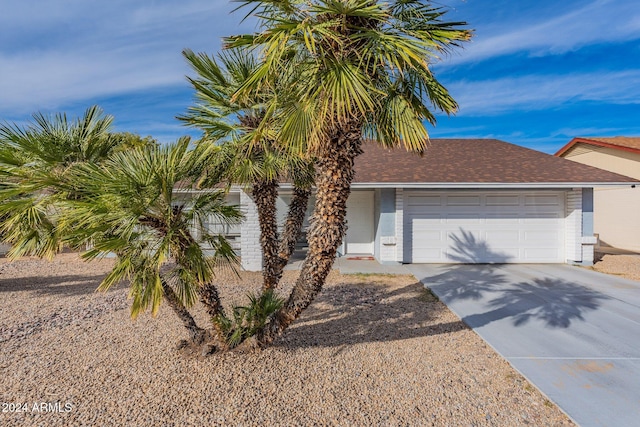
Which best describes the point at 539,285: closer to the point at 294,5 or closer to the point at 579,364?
the point at 579,364

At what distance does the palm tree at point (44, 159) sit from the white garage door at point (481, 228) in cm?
883

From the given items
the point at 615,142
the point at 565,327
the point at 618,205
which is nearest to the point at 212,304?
the point at 565,327

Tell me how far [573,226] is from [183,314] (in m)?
11.8

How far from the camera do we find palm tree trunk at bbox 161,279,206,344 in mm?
3887

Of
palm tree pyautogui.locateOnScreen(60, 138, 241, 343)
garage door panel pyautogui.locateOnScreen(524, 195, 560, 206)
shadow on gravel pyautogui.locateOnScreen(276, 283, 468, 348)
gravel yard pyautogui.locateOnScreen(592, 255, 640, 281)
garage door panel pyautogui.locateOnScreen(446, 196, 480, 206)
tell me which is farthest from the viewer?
garage door panel pyautogui.locateOnScreen(446, 196, 480, 206)

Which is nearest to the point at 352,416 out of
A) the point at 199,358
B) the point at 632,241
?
the point at 199,358

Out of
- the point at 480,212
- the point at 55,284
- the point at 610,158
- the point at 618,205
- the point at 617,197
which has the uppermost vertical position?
the point at 610,158

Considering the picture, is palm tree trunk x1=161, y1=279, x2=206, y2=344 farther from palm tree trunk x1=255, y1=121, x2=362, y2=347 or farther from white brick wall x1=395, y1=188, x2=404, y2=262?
white brick wall x1=395, y1=188, x2=404, y2=262

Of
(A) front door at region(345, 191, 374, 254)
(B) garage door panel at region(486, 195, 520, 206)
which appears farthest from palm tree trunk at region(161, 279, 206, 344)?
(B) garage door panel at region(486, 195, 520, 206)

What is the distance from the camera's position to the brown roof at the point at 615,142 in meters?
14.6

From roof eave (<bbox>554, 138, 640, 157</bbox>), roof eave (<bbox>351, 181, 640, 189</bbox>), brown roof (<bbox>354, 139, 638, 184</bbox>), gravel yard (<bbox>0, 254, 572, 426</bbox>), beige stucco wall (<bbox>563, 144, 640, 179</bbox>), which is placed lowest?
gravel yard (<bbox>0, 254, 572, 426</bbox>)

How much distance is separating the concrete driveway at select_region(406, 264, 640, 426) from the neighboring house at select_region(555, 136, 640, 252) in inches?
271

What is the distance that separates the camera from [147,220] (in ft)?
11.1

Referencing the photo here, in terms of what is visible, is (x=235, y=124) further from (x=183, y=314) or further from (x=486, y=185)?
(x=486, y=185)
